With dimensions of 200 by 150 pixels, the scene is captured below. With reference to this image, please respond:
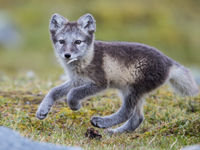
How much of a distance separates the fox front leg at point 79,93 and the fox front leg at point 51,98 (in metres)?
0.28

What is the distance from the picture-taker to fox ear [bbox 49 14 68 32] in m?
7.04

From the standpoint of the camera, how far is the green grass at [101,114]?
580cm

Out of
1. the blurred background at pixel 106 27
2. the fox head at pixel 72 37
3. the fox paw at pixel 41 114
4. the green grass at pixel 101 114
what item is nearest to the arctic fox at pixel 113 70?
the fox head at pixel 72 37

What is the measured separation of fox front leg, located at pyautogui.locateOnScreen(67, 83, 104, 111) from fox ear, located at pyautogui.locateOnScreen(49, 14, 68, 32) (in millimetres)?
1208

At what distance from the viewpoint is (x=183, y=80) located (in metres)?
7.05

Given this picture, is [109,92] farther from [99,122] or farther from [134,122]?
[99,122]

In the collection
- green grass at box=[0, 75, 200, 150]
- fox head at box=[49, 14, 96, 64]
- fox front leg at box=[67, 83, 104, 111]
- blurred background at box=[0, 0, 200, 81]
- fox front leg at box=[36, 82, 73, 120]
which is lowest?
blurred background at box=[0, 0, 200, 81]

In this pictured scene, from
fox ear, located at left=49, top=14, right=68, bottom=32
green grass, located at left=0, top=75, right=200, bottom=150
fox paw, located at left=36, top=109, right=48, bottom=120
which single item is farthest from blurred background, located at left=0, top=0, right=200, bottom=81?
fox paw, located at left=36, top=109, right=48, bottom=120

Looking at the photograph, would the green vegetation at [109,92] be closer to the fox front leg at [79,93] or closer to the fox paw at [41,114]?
the fox paw at [41,114]

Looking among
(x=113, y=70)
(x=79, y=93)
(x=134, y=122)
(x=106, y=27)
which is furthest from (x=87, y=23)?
(x=106, y=27)

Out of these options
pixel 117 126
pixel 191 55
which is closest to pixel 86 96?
pixel 117 126

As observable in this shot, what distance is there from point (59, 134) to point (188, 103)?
10.6 ft

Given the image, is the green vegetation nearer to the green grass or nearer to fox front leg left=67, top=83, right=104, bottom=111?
the green grass

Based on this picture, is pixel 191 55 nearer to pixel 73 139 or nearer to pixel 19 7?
pixel 19 7
